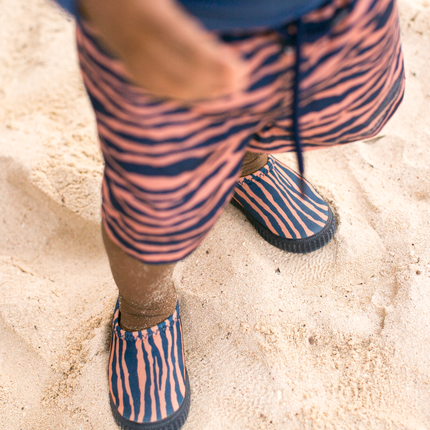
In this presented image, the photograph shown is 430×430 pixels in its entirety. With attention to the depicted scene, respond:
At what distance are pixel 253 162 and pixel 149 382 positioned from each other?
0.59 metres

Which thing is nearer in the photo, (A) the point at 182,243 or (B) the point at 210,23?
(B) the point at 210,23

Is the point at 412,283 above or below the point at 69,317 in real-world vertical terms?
above

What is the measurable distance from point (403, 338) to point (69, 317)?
817 millimetres

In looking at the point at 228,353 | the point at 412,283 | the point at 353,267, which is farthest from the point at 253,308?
the point at 412,283

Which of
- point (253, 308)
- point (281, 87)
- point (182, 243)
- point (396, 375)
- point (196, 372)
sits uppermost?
point (281, 87)

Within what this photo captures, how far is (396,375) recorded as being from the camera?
0.88 m

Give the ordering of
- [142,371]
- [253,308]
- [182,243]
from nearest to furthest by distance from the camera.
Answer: [182,243]
[142,371]
[253,308]

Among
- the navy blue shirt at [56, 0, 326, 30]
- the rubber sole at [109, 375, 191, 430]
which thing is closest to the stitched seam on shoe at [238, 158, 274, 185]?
the rubber sole at [109, 375, 191, 430]

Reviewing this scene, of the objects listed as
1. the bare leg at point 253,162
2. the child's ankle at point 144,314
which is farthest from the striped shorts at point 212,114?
the bare leg at point 253,162

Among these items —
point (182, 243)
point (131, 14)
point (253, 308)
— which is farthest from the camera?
point (253, 308)

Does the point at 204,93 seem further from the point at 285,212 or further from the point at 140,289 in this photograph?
the point at 285,212

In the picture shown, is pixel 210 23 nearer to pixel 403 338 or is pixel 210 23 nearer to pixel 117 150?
pixel 117 150

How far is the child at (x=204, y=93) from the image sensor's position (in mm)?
310

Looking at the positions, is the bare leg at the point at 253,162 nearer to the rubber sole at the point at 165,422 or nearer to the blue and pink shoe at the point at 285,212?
the blue and pink shoe at the point at 285,212
